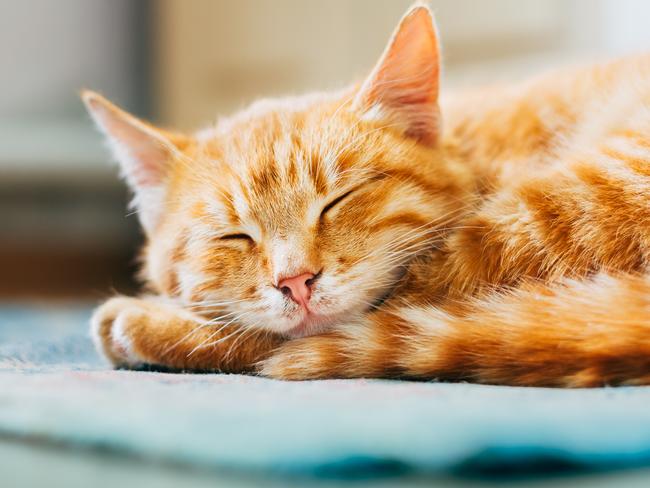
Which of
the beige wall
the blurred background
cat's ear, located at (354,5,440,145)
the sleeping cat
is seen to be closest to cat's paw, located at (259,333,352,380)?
the sleeping cat

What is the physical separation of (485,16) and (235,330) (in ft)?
6.97

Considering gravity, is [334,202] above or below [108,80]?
below

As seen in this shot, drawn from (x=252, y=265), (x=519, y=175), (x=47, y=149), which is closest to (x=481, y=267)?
→ (x=519, y=175)

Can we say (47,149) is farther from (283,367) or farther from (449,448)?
(449,448)

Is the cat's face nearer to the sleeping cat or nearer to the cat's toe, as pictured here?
the sleeping cat

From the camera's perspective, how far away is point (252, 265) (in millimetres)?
1204

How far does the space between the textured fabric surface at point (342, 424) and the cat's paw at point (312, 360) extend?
0.34 ft

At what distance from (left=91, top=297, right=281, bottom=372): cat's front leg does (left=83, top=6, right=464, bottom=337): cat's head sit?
4 centimetres

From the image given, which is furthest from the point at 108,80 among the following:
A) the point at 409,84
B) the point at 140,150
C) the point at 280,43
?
the point at 409,84

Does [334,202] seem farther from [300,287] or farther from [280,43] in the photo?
[280,43]

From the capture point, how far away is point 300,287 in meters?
1.12

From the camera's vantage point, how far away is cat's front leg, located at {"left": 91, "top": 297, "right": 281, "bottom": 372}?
3.91 ft

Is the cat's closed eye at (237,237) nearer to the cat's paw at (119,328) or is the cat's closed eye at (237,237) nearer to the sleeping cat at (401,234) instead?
the sleeping cat at (401,234)

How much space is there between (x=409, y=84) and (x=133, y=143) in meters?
0.53
